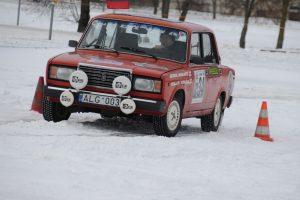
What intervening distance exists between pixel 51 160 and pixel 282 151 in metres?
4.39

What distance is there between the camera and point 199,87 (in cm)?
1279

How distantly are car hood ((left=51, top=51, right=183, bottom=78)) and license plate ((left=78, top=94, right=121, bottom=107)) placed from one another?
0.42 meters

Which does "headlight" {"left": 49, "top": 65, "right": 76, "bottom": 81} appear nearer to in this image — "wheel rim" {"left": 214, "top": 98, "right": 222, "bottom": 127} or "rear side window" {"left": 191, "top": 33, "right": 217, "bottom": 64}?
"rear side window" {"left": 191, "top": 33, "right": 217, "bottom": 64}

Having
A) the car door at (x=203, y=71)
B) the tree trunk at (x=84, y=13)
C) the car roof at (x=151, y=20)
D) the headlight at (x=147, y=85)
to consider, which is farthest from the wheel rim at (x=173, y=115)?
the tree trunk at (x=84, y=13)

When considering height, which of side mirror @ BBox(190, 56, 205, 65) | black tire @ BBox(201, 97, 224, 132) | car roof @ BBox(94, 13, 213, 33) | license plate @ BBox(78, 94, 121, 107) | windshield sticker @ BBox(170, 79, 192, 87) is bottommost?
A: black tire @ BBox(201, 97, 224, 132)

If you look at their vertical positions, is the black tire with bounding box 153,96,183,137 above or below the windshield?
below

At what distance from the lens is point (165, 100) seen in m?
11.3

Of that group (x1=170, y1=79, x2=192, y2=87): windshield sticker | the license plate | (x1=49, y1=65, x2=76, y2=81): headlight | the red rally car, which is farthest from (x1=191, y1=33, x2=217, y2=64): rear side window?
(x1=49, y1=65, x2=76, y2=81): headlight

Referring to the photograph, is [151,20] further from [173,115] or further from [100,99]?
[100,99]

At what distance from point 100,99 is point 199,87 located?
2.06 m

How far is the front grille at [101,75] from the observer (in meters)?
11.3

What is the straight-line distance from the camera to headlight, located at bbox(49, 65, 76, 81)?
456 inches

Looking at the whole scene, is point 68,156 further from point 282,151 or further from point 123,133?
point 282,151

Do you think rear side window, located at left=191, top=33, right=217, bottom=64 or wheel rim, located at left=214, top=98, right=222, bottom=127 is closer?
rear side window, located at left=191, top=33, right=217, bottom=64
